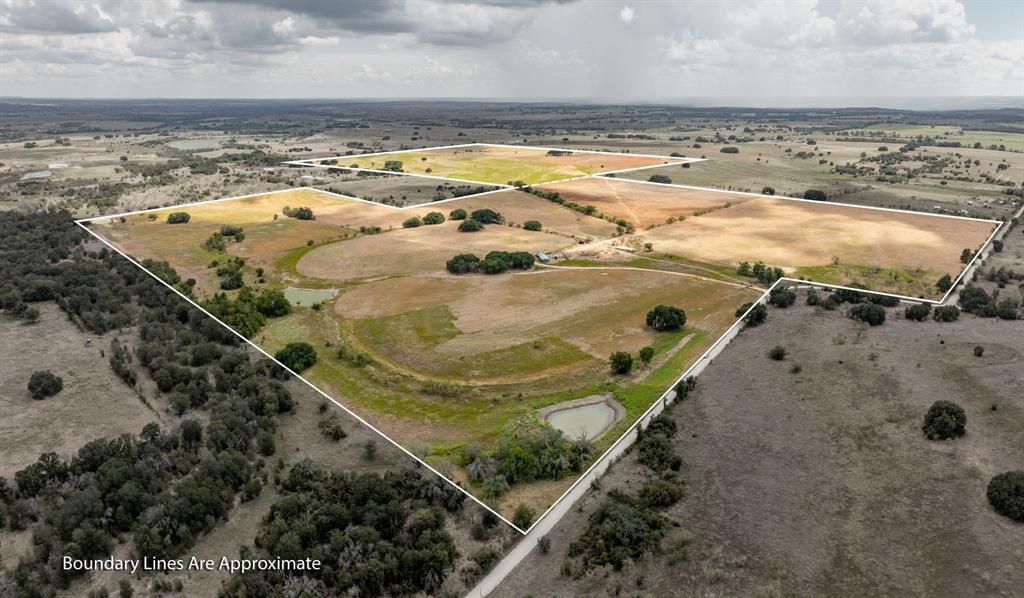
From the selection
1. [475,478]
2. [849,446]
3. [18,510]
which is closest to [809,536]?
[849,446]

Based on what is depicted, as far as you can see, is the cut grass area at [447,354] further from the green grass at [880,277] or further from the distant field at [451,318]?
the green grass at [880,277]

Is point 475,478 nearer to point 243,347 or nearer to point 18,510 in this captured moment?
point 18,510

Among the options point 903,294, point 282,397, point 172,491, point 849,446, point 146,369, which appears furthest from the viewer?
point 903,294

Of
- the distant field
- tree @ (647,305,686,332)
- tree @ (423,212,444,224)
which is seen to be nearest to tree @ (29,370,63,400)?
the distant field

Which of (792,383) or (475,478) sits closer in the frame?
(475,478)

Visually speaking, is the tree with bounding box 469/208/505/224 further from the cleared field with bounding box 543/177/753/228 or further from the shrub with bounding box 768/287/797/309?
the shrub with bounding box 768/287/797/309

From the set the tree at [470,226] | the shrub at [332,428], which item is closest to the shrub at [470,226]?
the tree at [470,226]
